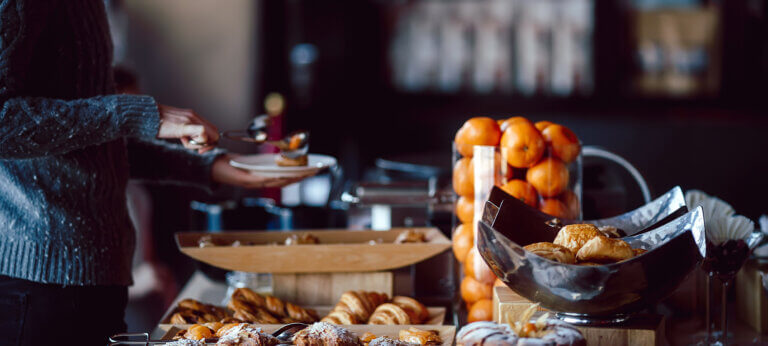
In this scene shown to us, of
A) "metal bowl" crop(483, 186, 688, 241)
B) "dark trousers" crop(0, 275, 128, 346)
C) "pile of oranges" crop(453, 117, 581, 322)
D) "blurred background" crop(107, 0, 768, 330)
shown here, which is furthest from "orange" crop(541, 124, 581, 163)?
"blurred background" crop(107, 0, 768, 330)

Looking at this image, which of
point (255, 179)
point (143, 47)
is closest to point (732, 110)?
point (143, 47)

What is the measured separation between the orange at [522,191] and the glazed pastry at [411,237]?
0.27 m

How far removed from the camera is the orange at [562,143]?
1.52 m

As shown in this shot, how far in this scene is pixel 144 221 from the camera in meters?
3.28

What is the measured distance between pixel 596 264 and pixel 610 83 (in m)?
4.20

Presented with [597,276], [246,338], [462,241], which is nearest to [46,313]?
[246,338]

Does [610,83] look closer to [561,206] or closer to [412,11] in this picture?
[412,11]

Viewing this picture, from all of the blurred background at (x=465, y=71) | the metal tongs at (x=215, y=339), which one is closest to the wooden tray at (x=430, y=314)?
the metal tongs at (x=215, y=339)

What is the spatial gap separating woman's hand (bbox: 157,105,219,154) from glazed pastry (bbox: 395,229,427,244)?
458 mm

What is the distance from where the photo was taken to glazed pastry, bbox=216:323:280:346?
1.17 m

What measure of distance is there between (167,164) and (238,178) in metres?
0.17

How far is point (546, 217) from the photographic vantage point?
56.0 inches

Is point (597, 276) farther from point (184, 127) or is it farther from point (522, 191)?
point (184, 127)

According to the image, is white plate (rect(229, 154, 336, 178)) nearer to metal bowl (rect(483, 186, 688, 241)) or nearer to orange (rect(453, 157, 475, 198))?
orange (rect(453, 157, 475, 198))
